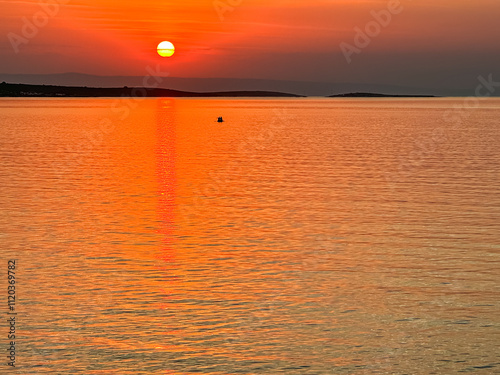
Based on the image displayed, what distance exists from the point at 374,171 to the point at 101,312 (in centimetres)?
3915

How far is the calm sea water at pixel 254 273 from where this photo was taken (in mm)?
18141

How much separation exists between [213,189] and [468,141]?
55210mm

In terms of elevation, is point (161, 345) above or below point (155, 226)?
below

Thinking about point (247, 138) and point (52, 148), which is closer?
point (52, 148)

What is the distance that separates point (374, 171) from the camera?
57719 millimetres

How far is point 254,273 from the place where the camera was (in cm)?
2539

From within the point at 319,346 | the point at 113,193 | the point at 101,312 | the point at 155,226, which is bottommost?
the point at 319,346

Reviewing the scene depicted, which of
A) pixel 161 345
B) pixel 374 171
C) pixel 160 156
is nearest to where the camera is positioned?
pixel 161 345

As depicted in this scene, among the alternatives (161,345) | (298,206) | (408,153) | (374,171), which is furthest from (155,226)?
(408,153)

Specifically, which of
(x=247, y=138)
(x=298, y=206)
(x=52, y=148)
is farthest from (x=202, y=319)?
(x=247, y=138)

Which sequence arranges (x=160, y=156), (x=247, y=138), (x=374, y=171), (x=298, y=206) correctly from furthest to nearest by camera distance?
(x=247, y=138) < (x=160, y=156) < (x=374, y=171) < (x=298, y=206)

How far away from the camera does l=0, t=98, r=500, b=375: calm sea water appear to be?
714 inches

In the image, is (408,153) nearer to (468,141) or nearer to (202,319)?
(468,141)

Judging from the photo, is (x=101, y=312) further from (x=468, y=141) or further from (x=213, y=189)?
(x=468, y=141)
